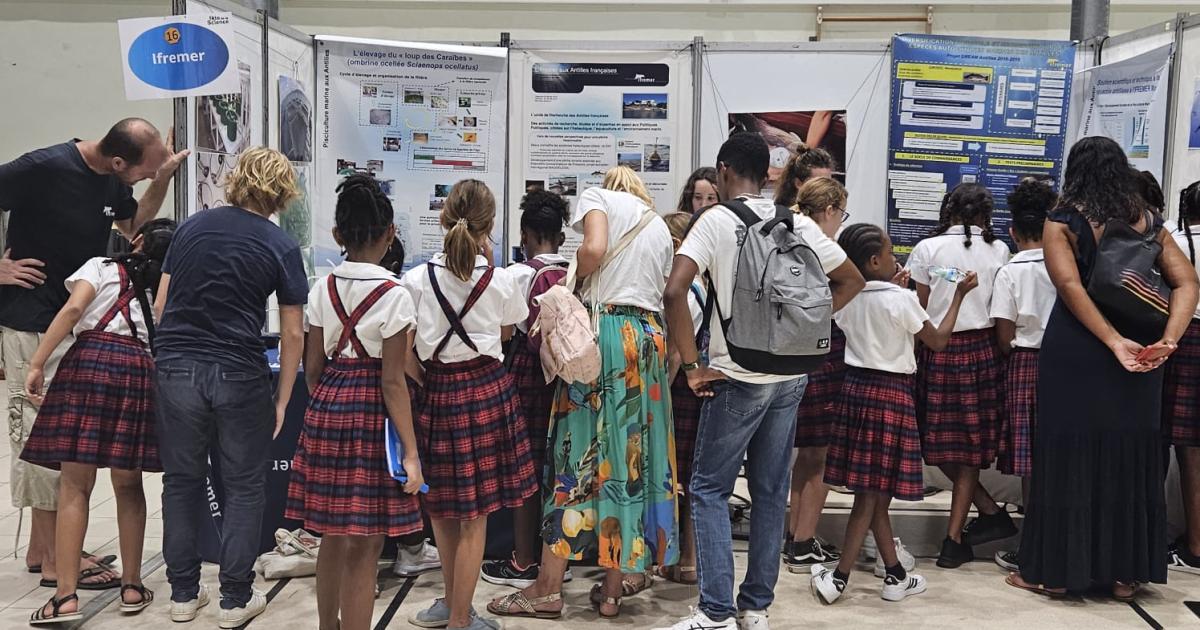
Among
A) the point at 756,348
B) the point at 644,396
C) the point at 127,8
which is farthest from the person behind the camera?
the point at 127,8

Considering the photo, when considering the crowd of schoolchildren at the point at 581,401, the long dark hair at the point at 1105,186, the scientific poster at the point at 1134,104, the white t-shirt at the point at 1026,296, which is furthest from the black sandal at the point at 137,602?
the scientific poster at the point at 1134,104

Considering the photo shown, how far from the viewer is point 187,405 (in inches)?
113

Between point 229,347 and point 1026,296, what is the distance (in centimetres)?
275

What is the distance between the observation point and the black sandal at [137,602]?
3219mm

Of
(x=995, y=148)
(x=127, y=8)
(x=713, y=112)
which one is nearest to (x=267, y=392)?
(x=713, y=112)

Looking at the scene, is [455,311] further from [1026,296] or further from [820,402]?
[1026,296]

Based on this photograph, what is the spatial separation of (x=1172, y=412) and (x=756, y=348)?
81.7 inches

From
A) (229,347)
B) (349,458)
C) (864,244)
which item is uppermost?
(864,244)

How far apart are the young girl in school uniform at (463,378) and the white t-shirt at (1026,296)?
192 centimetres

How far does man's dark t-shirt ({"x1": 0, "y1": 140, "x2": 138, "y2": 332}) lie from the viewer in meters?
3.32

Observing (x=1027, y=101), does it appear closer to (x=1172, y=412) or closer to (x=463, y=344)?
(x=1172, y=412)

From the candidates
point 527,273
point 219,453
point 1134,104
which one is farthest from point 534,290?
point 1134,104

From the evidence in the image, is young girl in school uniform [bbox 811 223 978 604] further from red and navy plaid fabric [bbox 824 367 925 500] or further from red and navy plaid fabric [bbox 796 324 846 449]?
red and navy plaid fabric [bbox 796 324 846 449]

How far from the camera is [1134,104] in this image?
15.2 ft
